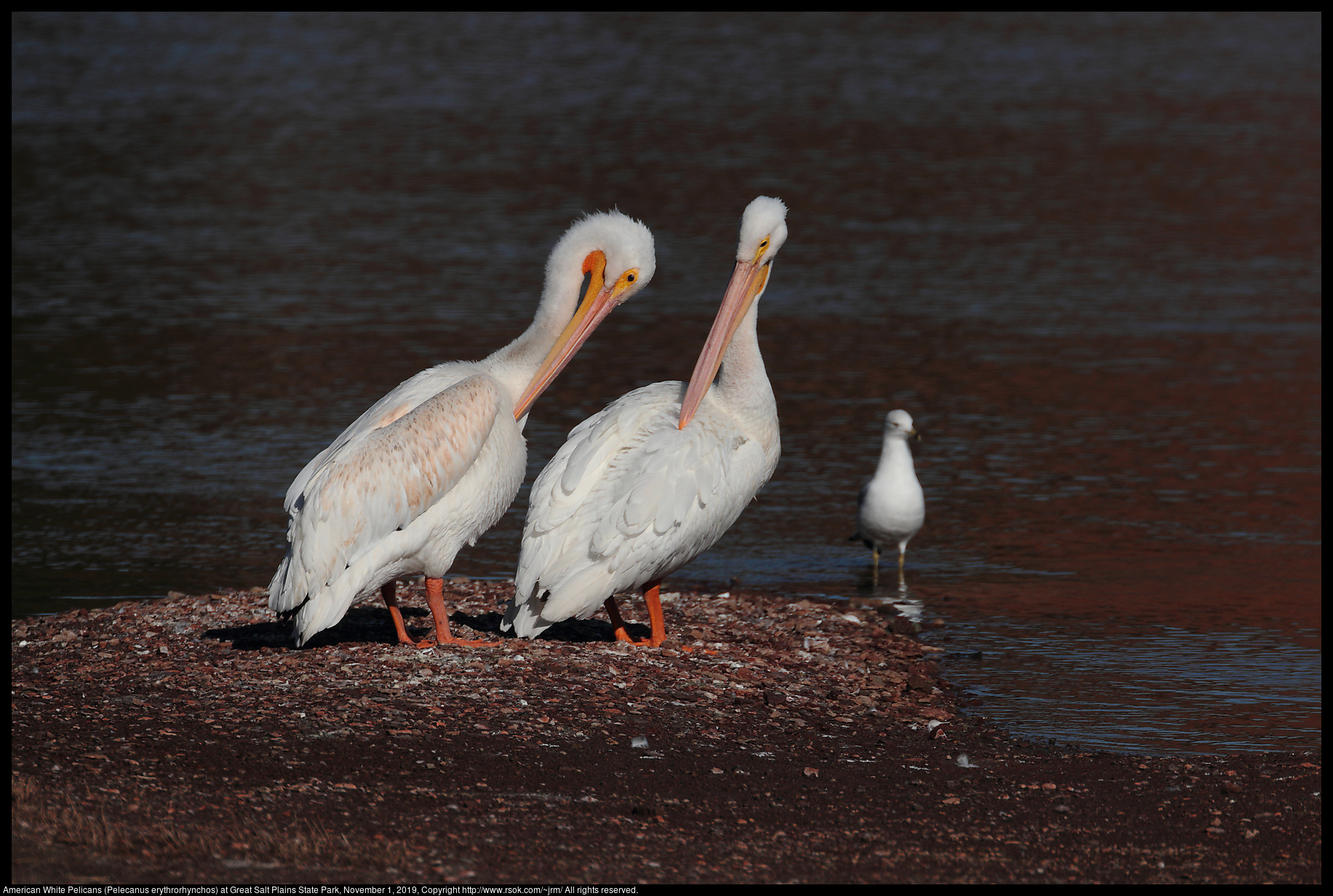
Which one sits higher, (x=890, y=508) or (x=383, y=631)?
(x=890, y=508)

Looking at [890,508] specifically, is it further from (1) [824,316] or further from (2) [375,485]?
(1) [824,316]

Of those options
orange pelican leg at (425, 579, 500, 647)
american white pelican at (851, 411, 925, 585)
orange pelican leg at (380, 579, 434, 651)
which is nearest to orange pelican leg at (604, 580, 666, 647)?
orange pelican leg at (425, 579, 500, 647)

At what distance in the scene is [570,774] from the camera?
5.18 m

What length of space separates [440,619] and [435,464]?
675 millimetres

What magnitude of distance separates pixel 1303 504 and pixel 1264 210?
10.9m

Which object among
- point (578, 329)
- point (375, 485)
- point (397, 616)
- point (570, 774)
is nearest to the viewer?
point (570, 774)

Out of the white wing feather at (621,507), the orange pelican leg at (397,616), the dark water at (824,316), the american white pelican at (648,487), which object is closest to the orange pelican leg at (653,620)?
the american white pelican at (648,487)

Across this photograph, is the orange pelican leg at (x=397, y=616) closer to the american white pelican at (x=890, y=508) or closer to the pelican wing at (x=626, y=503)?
the pelican wing at (x=626, y=503)

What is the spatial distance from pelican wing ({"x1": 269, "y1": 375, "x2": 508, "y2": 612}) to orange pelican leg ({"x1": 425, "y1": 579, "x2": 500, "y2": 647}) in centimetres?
38

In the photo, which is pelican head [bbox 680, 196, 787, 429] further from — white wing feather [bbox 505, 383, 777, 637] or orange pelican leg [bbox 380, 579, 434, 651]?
orange pelican leg [bbox 380, 579, 434, 651]

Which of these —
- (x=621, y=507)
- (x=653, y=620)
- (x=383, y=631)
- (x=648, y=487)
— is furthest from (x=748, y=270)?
(x=383, y=631)

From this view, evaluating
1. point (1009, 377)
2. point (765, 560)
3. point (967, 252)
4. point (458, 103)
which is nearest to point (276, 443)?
point (765, 560)

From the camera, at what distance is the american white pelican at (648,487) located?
6.36 metres

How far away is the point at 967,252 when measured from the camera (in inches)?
681
